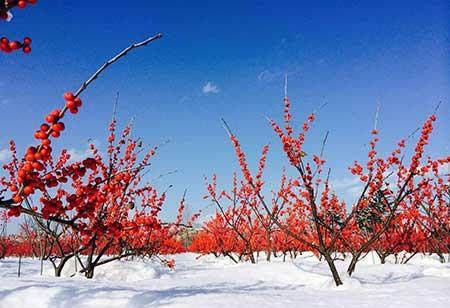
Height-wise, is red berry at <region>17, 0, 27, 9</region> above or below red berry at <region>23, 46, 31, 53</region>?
above

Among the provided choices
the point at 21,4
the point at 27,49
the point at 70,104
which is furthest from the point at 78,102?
the point at 21,4

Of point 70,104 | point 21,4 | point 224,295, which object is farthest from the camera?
point 224,295

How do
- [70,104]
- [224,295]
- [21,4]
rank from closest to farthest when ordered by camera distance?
[21,4], [70,104], [224,295]

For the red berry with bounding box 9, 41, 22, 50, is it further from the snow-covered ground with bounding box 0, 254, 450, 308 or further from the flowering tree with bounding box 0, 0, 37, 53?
the snow-covered ground with bounding box 0, 254, 450, 308

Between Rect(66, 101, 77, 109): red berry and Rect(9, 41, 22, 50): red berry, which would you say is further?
Rect(66, 101, 77, 109): red berry

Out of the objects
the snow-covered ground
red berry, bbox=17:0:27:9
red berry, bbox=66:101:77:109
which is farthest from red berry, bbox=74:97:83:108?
the snow-covered ground

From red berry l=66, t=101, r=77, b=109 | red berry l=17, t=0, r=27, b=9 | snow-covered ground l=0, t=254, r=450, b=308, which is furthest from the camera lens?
snow-covered ground l=0, t=254, r=450, b=308

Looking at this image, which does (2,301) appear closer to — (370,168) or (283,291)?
(283,291)

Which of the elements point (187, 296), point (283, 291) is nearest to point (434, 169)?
point (283, 291)

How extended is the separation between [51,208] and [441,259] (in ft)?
39.2

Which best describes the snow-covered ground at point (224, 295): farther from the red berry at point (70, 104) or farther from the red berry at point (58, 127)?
the red berry at point (70, 104)

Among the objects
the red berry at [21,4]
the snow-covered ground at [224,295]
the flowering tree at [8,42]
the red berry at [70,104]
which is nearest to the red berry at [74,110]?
the red berry at [70,104]

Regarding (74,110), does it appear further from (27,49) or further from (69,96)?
(27,49)

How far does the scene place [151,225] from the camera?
3.24m
